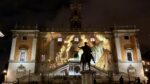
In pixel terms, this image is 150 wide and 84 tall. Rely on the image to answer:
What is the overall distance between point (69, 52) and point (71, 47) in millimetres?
1452

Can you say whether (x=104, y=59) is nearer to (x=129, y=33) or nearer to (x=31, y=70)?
(x=129, y=33)

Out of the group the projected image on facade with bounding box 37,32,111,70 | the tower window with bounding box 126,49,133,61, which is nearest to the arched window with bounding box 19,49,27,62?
the projected image on facade with bounding box 37,32,111,70

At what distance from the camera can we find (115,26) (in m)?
54.0

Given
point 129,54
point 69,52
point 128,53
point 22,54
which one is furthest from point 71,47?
point 129,54

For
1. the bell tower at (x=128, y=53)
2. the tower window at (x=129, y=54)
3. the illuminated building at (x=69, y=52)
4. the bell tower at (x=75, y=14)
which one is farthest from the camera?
the bell tower at (x=75, y=14)

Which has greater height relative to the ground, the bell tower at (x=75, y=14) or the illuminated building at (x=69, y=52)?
the bell tower at (x=75, y=14)

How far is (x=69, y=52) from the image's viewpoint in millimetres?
51875

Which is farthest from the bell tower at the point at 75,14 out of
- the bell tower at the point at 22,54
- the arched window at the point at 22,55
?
the arched window at the point at 22,55

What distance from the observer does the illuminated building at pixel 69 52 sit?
48906 millimetres

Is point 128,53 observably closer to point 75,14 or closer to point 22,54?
point 75,14

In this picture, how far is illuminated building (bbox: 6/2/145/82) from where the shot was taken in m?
48.9

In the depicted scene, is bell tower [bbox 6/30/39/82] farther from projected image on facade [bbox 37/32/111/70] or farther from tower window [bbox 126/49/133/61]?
tower window [bbox 126/49/133/61]

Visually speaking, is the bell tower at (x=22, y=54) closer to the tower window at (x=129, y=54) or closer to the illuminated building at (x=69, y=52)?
the illuminated building at (x=69, y=52)

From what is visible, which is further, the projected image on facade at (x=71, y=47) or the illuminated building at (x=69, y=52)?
the projected image on facade at (x=71, y=47)
